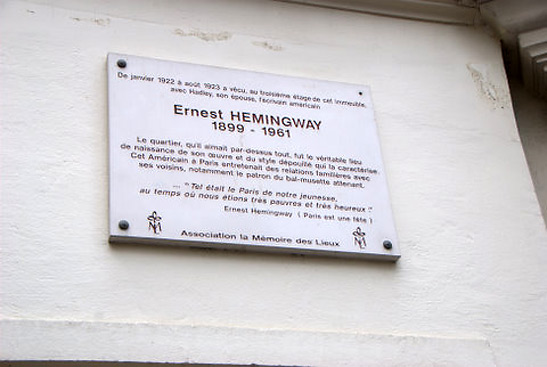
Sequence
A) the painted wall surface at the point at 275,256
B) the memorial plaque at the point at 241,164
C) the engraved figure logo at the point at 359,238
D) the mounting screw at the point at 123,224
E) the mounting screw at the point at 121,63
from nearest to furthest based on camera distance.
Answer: the painted wall surface at the point at 275,256 → the mounting screw at the point at 123,224 → the memorial plaque at the point at 241,164 → the engraved figure logo at the point at 359,238 → the mounting screw at the point at 121,63

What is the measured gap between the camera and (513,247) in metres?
4.24

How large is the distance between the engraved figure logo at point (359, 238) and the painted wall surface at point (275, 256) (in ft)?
0.33

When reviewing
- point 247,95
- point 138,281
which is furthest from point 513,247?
point 138,281

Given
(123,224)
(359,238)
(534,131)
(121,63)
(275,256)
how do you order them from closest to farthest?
(123,224), (275,256), (359,238), (121,63), (534,131)

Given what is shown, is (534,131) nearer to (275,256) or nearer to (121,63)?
(275,256)

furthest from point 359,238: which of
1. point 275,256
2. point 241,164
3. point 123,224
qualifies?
point 123,224

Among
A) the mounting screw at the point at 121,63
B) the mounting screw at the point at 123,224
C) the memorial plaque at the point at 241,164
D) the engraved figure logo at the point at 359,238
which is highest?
the mounting screw at the point at 121,63

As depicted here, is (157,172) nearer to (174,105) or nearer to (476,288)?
(174,105)

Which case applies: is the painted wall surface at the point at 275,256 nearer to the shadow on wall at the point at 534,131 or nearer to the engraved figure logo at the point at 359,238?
the engraved figure logo at the point at 359,238

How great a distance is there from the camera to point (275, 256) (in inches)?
153

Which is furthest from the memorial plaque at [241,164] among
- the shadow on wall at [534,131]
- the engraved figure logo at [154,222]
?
the shadow on wall at [534,131]

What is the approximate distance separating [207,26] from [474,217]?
1.46 m

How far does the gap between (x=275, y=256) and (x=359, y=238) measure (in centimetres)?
36

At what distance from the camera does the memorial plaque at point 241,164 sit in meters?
→ 3.81
